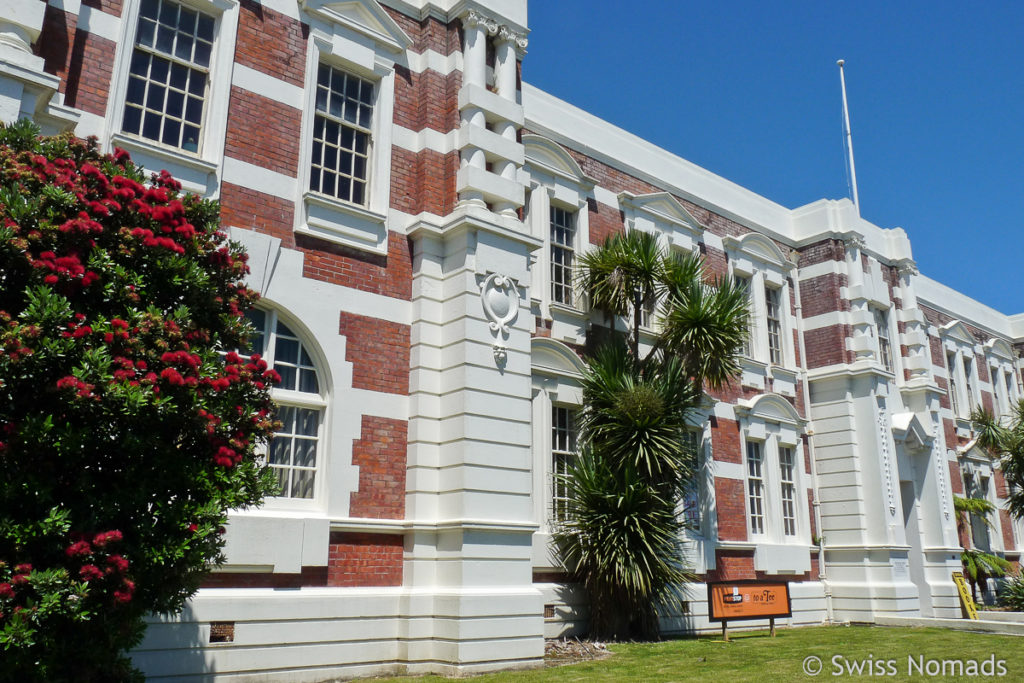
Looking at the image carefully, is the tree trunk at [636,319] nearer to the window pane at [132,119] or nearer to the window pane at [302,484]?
the window pane at [302,484]

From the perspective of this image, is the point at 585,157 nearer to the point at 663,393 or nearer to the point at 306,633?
the point at 663,393

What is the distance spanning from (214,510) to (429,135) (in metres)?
7.39

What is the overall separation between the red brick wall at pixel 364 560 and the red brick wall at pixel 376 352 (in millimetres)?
1940

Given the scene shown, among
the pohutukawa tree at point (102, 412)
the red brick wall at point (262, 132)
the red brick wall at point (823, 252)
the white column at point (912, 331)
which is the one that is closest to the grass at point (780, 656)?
the pohutukawa tree at point (102, 412)

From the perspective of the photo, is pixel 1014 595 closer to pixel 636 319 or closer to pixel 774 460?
pixel 774 460

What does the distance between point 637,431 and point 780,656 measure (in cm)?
400

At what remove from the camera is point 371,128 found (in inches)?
491

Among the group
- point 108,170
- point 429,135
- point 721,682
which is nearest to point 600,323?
point 429,135

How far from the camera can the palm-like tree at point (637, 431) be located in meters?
13.3

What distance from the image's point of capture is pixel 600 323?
16203 millimetres

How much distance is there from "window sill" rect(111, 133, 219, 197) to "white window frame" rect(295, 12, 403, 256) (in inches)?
47.2

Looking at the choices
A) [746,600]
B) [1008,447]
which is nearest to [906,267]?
[1008,447]

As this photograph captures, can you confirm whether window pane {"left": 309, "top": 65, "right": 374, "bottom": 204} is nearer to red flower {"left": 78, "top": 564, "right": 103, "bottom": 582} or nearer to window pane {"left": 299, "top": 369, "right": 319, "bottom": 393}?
window pane {"left": 299, "top": 369, "right": 319, "bottom": 393}

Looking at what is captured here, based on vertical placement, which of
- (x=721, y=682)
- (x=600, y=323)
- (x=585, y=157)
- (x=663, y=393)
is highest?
(x=585, y=157)
